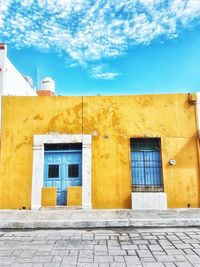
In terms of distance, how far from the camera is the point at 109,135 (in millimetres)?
9656

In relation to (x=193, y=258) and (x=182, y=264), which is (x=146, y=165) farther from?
(x=182, y=264)

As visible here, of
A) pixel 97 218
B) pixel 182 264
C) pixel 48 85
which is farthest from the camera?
pixel 48 85

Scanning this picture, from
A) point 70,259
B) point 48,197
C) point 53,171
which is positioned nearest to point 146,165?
point 53,171

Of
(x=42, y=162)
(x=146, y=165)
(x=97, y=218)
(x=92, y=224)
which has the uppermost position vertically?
(x=42, y=162)

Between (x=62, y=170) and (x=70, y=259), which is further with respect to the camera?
(x=62, y=170)

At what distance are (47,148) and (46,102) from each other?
1.79m

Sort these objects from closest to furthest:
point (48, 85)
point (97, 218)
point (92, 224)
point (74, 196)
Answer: point (92, 224)
point (97, 218)
point (74, 196)
point (48, 85)

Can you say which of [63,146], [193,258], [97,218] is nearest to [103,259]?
[193,258]

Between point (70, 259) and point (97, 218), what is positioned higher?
point (97, 218)

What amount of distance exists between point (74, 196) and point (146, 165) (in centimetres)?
291

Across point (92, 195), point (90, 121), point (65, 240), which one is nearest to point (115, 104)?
point (90, 121)

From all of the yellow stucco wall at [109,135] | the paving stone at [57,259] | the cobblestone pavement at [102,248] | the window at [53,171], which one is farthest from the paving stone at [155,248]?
the window at [53,171]

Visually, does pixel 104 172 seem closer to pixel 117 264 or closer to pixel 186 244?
pixel 186 244

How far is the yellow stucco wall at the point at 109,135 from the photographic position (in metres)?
9.30
